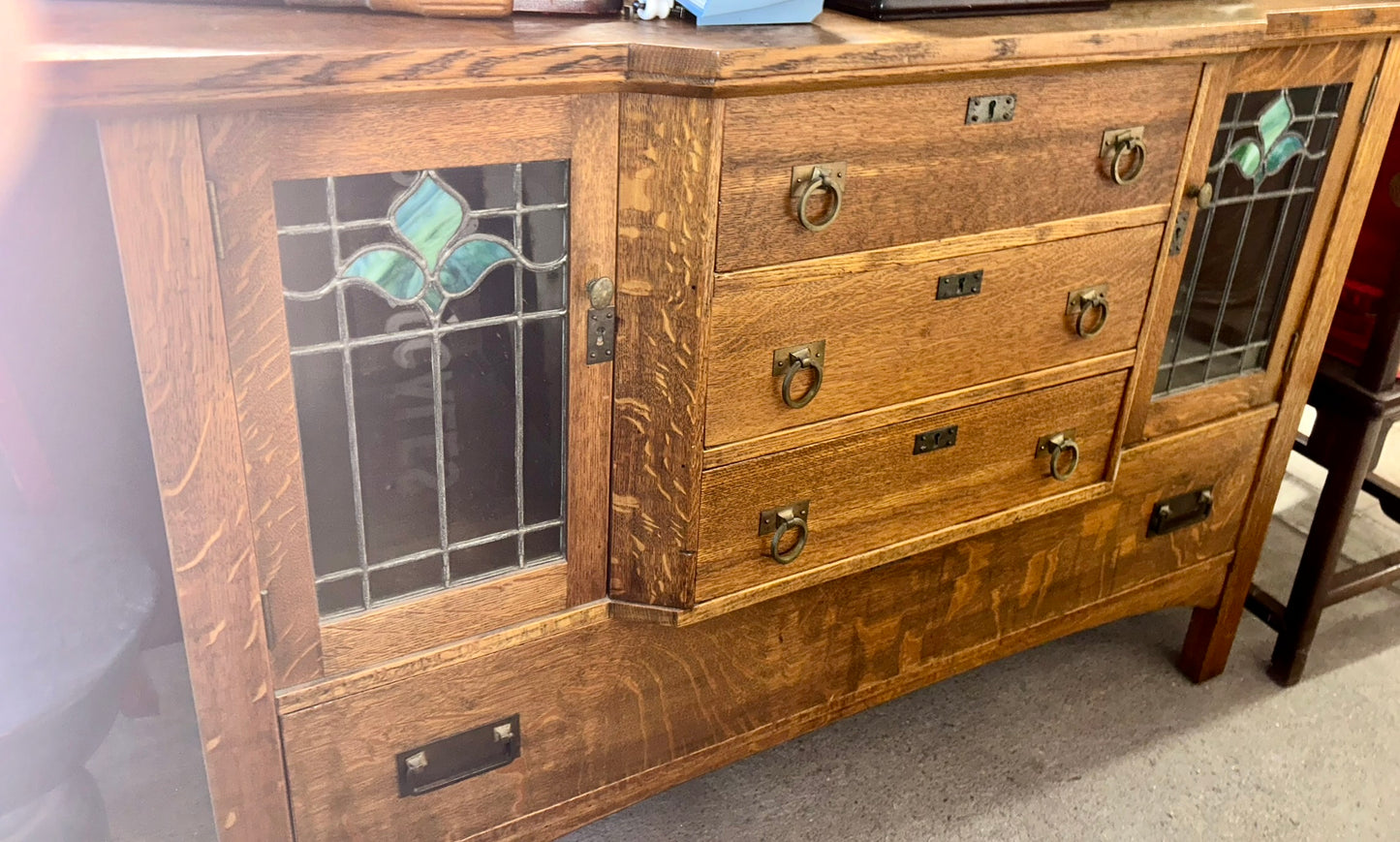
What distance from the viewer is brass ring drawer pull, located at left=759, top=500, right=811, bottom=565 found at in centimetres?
123

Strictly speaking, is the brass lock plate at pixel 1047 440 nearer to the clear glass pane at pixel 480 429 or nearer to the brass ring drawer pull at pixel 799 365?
the brass ring drawer pull at pixel 799 365

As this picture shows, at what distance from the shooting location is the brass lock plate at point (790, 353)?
114 cm

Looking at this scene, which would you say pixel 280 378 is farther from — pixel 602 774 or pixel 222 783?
pixel 602 774

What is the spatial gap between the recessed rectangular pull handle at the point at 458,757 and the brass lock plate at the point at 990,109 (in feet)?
2.58

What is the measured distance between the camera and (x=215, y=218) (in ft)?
2.79

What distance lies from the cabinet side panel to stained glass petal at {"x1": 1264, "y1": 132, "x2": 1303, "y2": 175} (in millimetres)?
857

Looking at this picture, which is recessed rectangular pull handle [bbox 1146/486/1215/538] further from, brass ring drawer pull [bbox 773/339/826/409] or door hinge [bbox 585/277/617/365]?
door hinge [bbox 585/277/617/365]

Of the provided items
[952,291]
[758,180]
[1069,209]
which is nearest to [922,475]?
[952,291]

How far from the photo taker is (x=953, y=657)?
1575 millimetres

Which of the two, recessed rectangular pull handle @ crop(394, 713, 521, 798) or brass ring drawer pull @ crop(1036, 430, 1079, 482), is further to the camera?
brass ring drawer pull @ crop(1036, 430, 1079, 482)

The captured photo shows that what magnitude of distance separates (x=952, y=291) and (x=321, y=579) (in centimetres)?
71

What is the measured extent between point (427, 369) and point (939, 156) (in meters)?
0.55

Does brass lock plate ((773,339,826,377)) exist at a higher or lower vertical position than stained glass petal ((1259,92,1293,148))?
lower

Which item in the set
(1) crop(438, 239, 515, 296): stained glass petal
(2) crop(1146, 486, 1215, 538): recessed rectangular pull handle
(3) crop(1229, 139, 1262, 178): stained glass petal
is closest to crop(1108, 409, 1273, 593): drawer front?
(2) crop(1146, 486, 1215, 538): recessed rectangular pull handle
